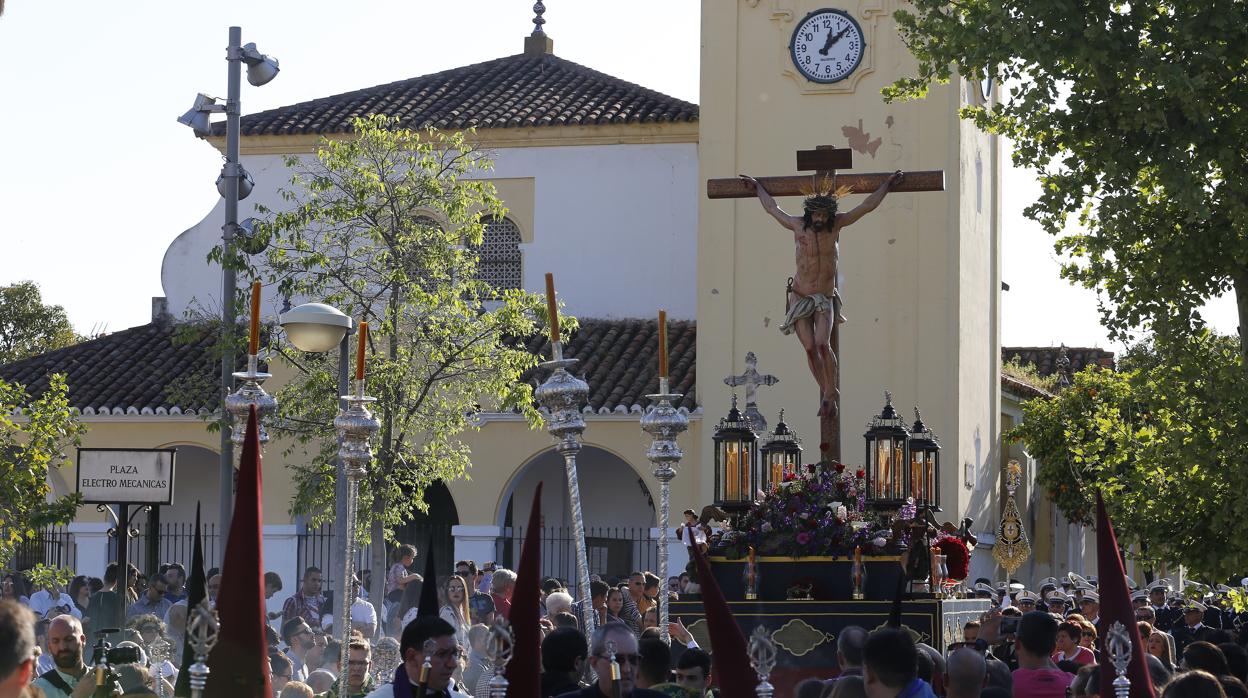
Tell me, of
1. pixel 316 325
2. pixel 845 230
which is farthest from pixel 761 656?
pixel 845 230

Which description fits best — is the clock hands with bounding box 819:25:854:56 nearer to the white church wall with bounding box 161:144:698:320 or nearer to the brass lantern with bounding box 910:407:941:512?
the white church wall with bounding box 161:144:698:320

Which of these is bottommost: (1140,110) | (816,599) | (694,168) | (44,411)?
(816,599)

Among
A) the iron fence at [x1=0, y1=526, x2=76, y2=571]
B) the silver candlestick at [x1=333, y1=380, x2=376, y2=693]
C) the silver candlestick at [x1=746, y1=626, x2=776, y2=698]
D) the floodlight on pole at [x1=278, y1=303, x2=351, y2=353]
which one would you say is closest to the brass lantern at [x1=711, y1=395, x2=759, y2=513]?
the floodlight on pole at [x1=278, y1=303, x2=351, y2=353]

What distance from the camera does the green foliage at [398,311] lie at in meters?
19.5

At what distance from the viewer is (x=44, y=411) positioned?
18188mm

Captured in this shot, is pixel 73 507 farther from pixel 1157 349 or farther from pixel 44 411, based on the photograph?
pixel 1157 349

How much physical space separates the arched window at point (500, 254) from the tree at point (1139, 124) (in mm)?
14500

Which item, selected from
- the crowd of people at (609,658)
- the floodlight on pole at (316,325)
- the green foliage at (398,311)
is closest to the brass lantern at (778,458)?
the crowd of people at (609,658)

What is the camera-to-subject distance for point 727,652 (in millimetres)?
6363

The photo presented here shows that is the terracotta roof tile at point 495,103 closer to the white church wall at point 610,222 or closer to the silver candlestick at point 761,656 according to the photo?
the white church wall at point 610,222

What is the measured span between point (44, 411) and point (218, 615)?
525 inches

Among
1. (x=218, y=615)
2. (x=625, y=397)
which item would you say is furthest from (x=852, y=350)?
(x=218, y=615)

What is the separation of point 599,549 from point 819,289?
14.4 m

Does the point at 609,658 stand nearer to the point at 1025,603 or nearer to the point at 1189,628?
the point at 1189,628
